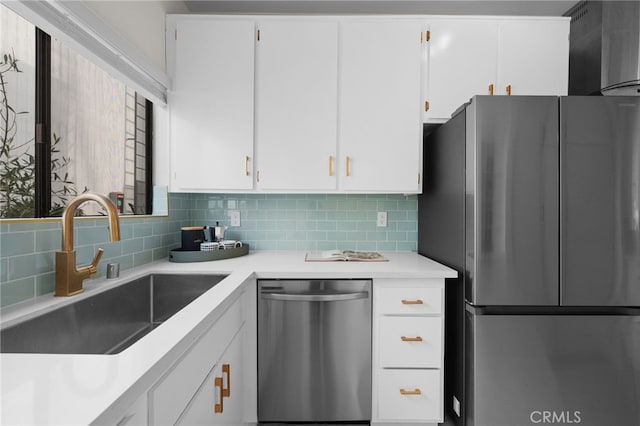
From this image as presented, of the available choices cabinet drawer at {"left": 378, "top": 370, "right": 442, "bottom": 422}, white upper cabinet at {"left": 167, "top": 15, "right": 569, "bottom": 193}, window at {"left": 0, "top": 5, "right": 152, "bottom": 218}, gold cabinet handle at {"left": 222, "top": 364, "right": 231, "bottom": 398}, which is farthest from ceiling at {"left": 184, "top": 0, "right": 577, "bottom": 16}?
cabinet drawer at {"left": 378, "top": 370, "right": 442, "bottom": 422}

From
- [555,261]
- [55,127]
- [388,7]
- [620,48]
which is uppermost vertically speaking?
[388,7]

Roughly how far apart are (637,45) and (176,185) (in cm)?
249

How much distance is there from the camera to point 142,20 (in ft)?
6.02

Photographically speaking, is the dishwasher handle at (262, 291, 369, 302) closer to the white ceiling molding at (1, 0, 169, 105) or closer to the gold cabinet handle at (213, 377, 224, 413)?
the gold cabinet handle at (213, 377, 224, 413)

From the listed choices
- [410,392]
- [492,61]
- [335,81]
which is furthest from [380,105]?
[410,392]

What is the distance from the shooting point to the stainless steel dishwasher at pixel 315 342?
1.80 m

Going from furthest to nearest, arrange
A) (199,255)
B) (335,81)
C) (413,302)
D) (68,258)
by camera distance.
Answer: (335,81)
(199,255)
(413,302)
(68,258)

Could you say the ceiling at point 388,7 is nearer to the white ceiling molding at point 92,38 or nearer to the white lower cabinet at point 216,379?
the white ceiling molding at point 92,38

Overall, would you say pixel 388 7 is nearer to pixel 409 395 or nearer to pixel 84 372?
pixel 409 395

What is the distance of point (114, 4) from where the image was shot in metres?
1.57

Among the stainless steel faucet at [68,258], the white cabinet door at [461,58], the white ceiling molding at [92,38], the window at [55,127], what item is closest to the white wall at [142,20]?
the white ceiling molding at [92,38]

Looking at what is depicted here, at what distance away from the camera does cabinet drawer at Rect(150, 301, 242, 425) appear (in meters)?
0.81

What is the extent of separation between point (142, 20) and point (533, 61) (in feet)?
7.60

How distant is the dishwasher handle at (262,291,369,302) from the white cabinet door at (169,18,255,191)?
75cm
